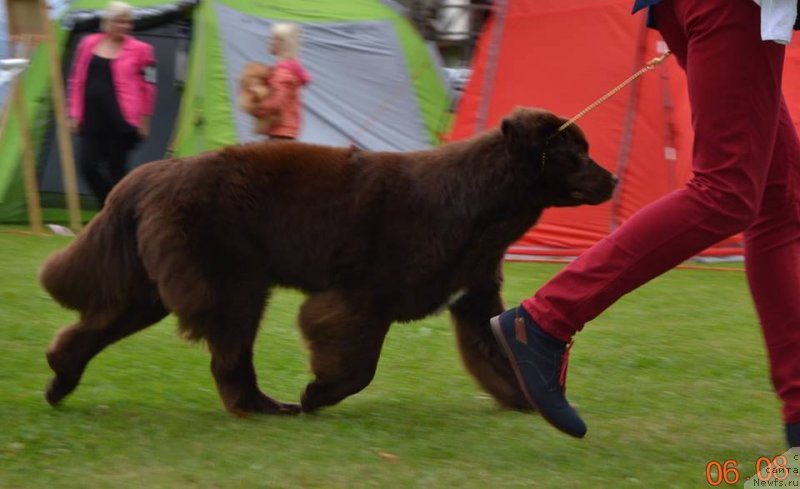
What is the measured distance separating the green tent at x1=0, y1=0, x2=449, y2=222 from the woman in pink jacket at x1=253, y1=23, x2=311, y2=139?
1688 millimetres

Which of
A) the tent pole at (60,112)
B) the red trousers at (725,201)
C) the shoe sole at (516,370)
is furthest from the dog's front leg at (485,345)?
the tent pole at (60,112)

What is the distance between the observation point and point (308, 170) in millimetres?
3934

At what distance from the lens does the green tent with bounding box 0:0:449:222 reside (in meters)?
10.3

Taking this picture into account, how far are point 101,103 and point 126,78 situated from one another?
0.28m

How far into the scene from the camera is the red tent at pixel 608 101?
29.2ft

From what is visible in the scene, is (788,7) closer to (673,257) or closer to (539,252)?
(673,257)

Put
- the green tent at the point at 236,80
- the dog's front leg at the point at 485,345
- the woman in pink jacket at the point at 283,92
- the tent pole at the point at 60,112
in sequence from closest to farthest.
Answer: the dog's front leg at the point at 485,345 → the woman in pink jacket at the point at 283,92 → the tent pole at the point at 60,112 → the green tent at the point at 236,80

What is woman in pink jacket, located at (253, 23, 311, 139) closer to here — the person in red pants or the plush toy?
the plush toy

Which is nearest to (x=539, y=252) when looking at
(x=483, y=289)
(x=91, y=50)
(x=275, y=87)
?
(x=275, y=87)

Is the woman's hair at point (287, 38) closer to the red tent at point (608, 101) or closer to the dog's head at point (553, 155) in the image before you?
the red tent at point (608, 101)

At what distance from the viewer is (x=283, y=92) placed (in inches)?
332

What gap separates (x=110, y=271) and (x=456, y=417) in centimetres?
126

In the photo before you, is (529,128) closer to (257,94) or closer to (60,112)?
(257,94)

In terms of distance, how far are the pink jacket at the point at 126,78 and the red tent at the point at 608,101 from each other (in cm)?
268
